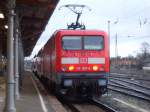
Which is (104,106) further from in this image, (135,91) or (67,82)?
(135,91)

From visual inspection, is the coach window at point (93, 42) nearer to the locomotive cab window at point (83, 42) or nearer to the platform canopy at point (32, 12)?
the locomotive cab window at point (83, 42)

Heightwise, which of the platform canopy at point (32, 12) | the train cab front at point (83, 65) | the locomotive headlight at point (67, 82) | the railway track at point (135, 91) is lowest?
the railway track at point (135, 91)

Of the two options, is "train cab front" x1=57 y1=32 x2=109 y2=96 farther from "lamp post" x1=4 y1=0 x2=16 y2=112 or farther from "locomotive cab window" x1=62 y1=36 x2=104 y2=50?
"lamp post" x1=4 y1=0 x2=16 y2=112

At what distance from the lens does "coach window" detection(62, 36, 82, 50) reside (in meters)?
21.6

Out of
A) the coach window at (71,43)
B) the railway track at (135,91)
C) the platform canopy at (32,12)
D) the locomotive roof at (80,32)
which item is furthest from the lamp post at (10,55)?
the railway track at (135,91)

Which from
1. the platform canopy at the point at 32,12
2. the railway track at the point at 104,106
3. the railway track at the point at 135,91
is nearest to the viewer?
the railway track at the point at 104,106

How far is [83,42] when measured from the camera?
21828 millimetres

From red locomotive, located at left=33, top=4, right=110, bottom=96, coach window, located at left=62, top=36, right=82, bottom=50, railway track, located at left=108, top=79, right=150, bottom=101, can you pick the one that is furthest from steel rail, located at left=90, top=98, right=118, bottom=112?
coach window, located at left=62, top=36, right=82, bottom=50

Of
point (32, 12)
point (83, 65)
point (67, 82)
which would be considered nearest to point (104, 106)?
point (67, 82)

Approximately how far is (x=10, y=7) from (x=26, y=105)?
19.4ft

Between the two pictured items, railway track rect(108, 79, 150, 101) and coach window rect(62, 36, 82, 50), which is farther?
railway track rect(108, 79, 150, 101)

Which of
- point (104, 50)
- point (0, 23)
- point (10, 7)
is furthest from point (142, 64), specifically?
point (10, 7)

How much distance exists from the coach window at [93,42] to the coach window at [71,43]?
288mm

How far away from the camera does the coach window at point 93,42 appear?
21.7 meters
